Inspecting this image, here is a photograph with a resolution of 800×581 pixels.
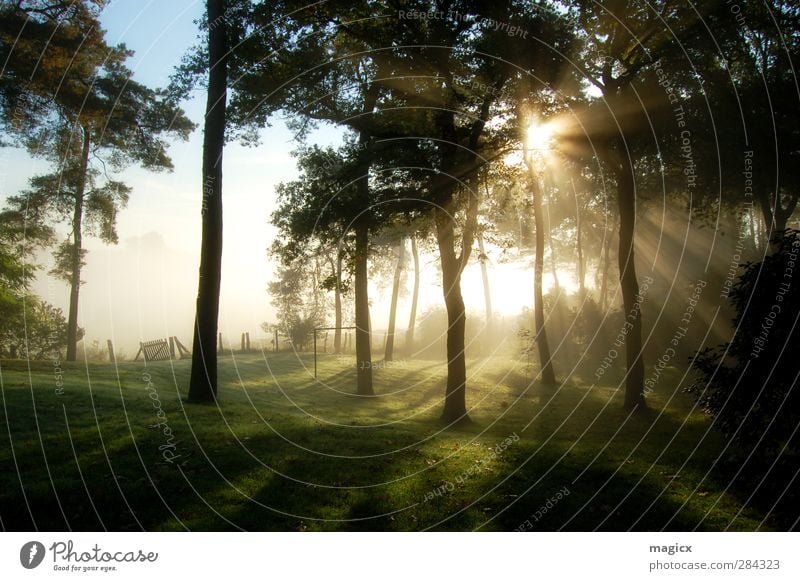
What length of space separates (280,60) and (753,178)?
64.6 feet

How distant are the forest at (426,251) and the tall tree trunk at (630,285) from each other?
108 mm

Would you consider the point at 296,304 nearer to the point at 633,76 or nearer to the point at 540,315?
the point at 540,315

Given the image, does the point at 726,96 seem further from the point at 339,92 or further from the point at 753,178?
the point at 339,92

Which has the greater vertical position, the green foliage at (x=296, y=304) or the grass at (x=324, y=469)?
the green foliage at (x=296, y=304)

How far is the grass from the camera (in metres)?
8.05

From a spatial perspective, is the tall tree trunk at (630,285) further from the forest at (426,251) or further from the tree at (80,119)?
the tree at (80,119)

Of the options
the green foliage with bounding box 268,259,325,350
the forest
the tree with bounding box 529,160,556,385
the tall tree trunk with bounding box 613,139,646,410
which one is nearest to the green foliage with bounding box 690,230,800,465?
the forest

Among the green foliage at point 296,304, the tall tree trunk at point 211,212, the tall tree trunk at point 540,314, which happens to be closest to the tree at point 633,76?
the tall tree trunk at point 540,314

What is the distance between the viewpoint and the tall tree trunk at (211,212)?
51.3ft

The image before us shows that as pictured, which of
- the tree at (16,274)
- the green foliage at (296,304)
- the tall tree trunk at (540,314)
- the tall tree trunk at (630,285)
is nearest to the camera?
the tall tree trunk at (630,285)

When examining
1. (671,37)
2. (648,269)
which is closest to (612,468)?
(671,37)

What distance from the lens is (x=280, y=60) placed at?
16.5 meters

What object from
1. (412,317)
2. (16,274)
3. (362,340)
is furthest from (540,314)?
(16,274)

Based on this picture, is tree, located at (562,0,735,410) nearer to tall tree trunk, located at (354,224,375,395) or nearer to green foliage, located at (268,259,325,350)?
tall tree trunk, located at (354,224,375,395)
